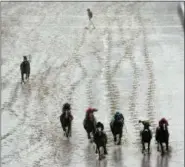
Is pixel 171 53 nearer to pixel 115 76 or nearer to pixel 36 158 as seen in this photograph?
pixel 115 76

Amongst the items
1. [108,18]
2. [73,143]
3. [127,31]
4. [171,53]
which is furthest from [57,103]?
[108,18]

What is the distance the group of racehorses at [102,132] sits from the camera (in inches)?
626

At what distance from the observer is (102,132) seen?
15.8 m

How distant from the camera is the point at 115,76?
78.4 feet

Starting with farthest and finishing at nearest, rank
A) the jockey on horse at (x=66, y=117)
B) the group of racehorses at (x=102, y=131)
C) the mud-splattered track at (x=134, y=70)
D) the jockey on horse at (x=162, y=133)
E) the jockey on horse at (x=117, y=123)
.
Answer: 1. the mud-splattered track at (x=134, y=70)
2. the jockey on horse at (x=66, y=117)
3. the jockey on horse at (x=117, y=123)
4. the jockey on horse at (x=162, y=133)
5. the group of racehorses at (x=102, y=131)

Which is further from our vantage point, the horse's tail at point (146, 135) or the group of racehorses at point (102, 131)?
the horse's tail at point (146, 135)

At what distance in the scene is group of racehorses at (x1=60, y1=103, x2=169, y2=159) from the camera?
15904 millimetres

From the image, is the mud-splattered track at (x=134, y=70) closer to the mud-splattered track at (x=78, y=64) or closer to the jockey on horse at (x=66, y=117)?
the mud-splattered track at (x=78, y=64)

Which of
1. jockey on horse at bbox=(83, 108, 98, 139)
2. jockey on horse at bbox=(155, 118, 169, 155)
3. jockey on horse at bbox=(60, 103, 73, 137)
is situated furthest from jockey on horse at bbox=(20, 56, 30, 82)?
jockey on horse at bbox=(155, 118, 169, 155)

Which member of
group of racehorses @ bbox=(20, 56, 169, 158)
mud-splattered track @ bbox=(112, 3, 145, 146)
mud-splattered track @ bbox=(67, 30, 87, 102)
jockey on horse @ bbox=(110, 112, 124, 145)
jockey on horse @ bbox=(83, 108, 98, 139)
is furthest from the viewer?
mud-splattered track @ bbox=(67, 30, 87, 102)

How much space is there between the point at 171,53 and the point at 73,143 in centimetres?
1087

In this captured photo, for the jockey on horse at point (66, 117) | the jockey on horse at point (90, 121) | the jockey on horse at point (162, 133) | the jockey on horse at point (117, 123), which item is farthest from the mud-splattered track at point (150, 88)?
the jockey on horse at point (66, 117)

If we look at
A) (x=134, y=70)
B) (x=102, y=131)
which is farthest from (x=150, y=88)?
(x=102, y=131)

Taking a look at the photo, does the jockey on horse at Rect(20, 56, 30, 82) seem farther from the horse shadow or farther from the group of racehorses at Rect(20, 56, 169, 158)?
the horse shadow
